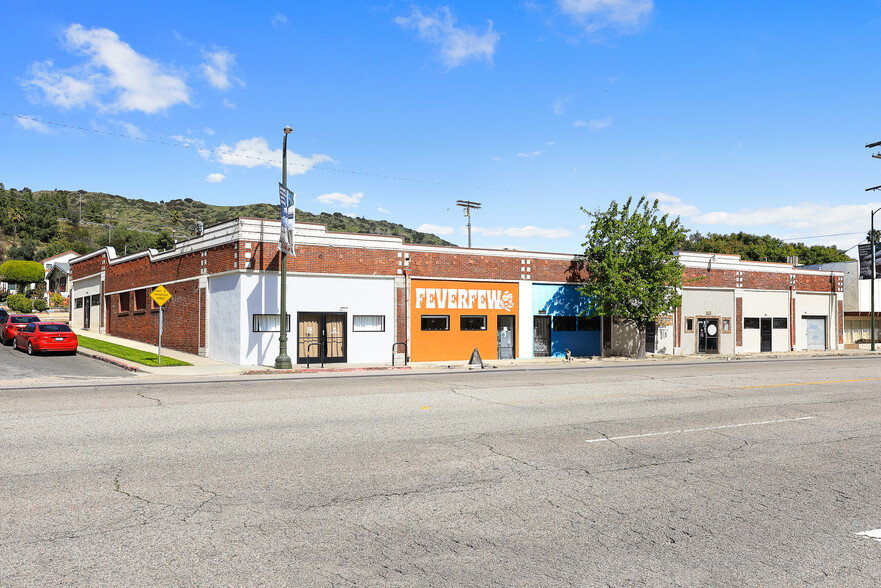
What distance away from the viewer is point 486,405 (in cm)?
1259

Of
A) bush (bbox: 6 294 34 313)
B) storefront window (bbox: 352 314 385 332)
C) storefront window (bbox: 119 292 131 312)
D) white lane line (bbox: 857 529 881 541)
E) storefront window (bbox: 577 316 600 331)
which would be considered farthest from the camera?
bush (bbox: 6 294 34 313)

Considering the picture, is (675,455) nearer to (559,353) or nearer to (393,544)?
(393,544)

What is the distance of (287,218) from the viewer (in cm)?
2309

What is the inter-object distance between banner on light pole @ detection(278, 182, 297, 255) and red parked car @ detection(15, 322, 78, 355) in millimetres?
11576

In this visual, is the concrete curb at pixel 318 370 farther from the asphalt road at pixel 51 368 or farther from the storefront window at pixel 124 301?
the storefront window at pixel 124 301

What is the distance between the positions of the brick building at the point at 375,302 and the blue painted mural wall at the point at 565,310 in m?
0.06

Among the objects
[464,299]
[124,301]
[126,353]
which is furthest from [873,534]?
[124,301]

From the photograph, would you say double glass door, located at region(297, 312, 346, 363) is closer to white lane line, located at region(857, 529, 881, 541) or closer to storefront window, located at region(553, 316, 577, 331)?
storefront window, located at region(553, 316, 577, 331)

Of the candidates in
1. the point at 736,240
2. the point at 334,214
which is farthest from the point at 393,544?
the point at 334,214

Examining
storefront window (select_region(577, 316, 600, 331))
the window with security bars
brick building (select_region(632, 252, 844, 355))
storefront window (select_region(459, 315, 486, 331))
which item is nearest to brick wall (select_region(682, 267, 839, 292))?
brick building (select_region(632, 252, 844, 355))

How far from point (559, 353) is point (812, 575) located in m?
27.9

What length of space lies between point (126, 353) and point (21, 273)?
201ft

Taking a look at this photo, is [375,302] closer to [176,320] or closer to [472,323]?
[472,323]

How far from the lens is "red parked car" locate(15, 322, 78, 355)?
26.1 meters
